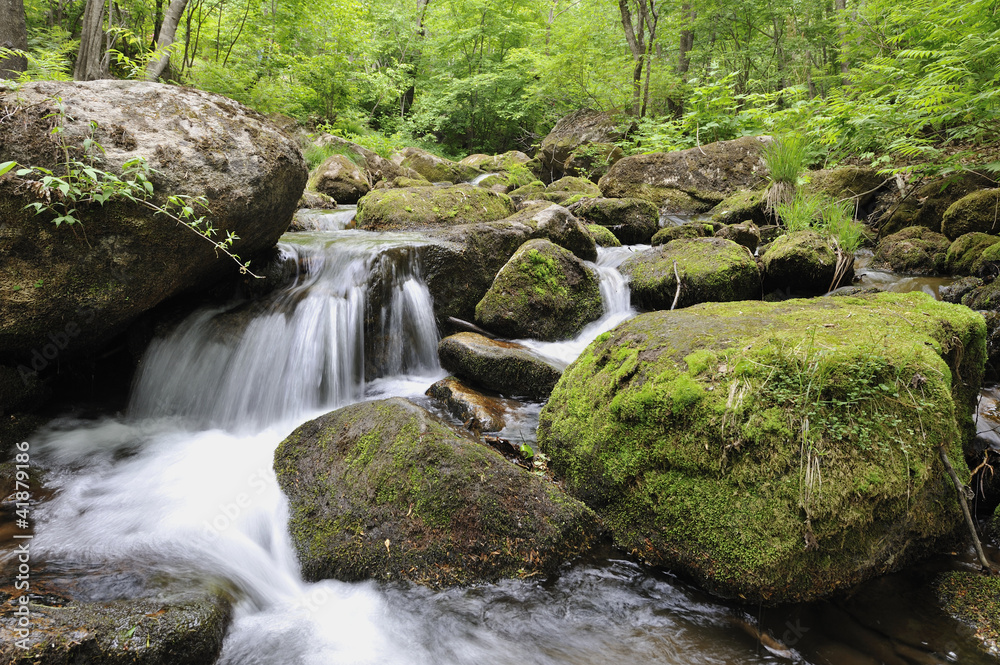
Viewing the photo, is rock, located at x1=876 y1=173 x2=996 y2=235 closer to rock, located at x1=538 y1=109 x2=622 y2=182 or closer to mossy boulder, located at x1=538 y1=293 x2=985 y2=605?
mossy boulder, located at x1=538 y1=293 x2=985 y2=605

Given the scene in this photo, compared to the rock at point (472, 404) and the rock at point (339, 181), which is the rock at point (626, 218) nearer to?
the rock at point (472, 404)

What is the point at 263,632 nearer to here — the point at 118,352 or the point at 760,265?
the point at 118,352

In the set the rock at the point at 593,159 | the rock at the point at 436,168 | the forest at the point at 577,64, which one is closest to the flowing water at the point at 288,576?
the forest at the point at 577,64

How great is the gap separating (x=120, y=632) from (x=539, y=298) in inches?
191

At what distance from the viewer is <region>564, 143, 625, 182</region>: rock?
15461 mm

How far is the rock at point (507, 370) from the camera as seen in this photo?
4875 millimetres

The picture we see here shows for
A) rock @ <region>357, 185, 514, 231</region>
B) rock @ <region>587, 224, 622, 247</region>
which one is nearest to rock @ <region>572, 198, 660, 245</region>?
rock @ <region>587, 224, 622, 247</region>

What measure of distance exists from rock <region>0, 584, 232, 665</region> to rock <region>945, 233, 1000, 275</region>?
928 cm

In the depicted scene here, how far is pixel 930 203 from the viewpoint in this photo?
8.80 metres

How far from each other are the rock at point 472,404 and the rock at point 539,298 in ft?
4.00

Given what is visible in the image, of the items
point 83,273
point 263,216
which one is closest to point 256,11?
point 263,216

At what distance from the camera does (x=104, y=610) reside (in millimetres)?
2096

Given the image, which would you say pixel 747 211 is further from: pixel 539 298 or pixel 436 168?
pixel 436 168

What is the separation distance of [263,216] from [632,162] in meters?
10.3
